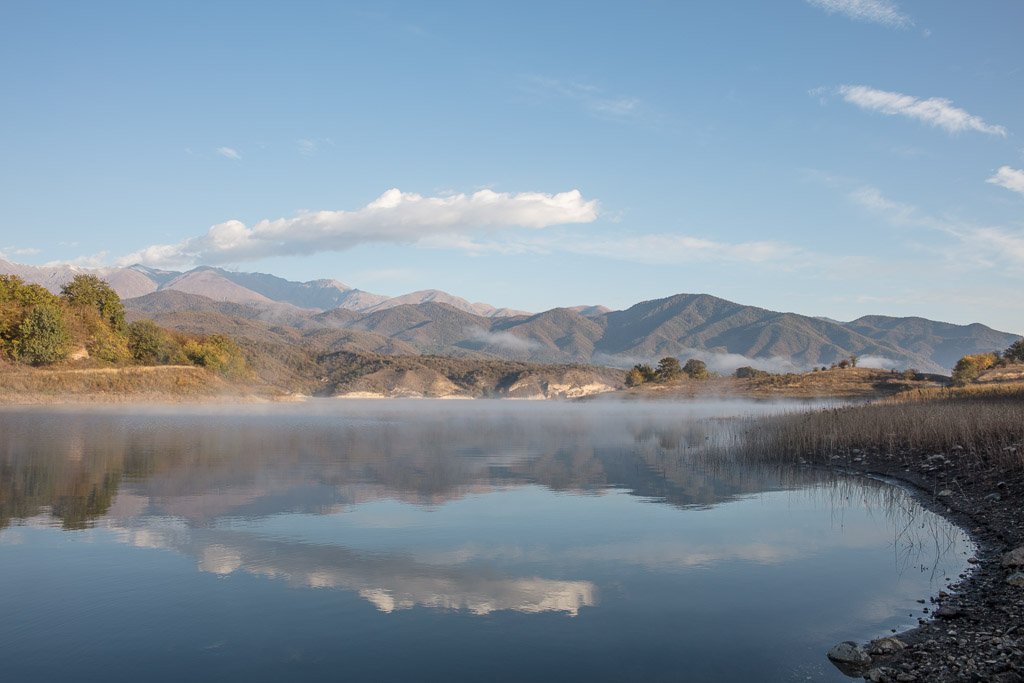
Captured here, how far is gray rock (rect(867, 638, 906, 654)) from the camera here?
9430mm

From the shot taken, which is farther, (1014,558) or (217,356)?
(217,356)

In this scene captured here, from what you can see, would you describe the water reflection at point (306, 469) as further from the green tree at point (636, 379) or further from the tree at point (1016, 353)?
the green tree at point (636, 379)

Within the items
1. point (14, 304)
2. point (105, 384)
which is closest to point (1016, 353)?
point (105, 384)

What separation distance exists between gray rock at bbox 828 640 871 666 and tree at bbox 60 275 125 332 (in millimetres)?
113685

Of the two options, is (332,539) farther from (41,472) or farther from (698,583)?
(41,472)

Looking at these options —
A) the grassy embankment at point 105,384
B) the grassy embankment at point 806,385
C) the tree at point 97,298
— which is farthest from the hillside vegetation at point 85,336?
the grassy embankment at point 806,385

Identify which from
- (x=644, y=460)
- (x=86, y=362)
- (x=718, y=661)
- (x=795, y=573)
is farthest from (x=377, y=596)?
(x=86, y=362)

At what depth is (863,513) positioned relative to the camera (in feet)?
66.5

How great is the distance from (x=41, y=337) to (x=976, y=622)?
9582 centimetres

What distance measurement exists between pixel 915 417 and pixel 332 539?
27.9 metres

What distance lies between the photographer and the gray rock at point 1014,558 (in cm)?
1244

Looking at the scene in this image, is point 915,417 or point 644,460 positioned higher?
point 915,417

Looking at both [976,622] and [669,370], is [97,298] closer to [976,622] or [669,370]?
[669,370]

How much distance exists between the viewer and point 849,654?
9320mm
